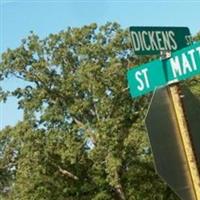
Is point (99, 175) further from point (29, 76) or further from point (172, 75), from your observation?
point (172, 75)

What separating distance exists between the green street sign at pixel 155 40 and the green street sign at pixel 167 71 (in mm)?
→ 102

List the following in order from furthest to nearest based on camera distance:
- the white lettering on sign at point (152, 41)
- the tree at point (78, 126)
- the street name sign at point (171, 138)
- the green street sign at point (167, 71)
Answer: the tree at point (78, 126) < the white lettering on sign at point (152, 41) < the green street sign at point (167, 71) < the street name sign at point (171, 138)

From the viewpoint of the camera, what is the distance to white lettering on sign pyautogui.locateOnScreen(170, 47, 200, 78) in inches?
158

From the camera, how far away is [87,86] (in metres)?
28.3

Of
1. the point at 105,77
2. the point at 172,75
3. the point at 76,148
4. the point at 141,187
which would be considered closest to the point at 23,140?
the point at 76,148

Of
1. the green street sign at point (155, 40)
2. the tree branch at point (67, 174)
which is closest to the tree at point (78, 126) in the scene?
the tree branch at point (67, 174)

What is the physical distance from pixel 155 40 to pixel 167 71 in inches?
10.3

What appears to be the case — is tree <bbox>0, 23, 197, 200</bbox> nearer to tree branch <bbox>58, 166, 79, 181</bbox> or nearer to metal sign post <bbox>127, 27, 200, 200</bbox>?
tree branch <bbox>58, 166, 79, 181</bbox>

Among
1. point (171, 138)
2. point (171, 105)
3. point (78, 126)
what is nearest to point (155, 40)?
point (171, 105)

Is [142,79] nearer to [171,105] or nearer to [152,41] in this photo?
[152,41]

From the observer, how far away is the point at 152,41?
13.8ft

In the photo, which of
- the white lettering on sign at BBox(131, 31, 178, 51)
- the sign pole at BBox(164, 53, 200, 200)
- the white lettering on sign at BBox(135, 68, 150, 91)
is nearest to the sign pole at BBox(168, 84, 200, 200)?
the sign pole at BBox(164, 53, 200, 200)

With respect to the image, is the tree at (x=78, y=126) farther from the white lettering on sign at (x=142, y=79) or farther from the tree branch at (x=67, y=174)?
the white lettering on sign at (x=142, y=79)

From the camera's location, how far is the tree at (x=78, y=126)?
27.8m
